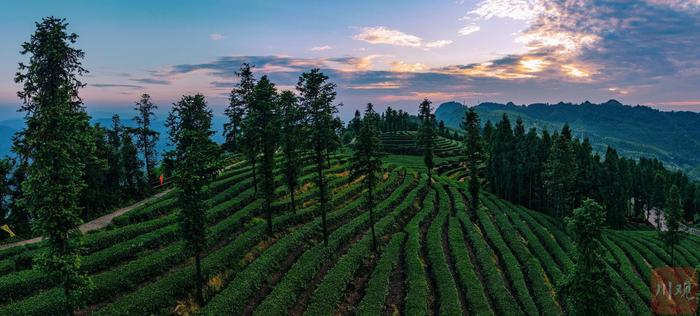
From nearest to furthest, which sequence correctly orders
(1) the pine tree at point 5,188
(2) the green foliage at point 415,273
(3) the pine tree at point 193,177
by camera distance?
1. (3) the pine tree at point 193,177
2. (2) the green foliage at point 415,273
3. (1) the pine tree at point 5,188

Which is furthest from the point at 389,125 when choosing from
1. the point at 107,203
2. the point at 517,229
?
the point at 107,203

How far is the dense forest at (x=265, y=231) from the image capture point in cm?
2283

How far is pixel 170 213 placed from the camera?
42.4m

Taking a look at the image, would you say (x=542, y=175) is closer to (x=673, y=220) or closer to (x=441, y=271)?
(x=673, y=220)

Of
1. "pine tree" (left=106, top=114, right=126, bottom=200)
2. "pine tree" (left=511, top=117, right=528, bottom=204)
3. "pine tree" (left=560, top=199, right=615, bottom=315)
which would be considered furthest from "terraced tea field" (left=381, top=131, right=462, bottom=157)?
"pine tree" (left=560, top=199, right=615, bottom=315)

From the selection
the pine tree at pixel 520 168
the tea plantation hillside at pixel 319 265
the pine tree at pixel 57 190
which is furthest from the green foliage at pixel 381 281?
the pine tree at pixel 520 168

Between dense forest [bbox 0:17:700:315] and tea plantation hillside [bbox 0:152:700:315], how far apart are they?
7.2 inches

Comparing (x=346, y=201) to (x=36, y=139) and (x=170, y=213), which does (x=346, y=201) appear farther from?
(x=36, y=139)

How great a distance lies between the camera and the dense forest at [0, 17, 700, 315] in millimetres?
22828

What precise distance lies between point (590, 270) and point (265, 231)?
28.7 meters

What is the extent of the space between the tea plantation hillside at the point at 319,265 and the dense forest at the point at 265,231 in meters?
0.18

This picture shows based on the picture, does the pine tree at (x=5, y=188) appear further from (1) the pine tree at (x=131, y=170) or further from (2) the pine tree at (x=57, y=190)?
(2) the pine tree at (x=57, y=190)

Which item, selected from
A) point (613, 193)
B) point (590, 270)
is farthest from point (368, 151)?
point (613, 193)

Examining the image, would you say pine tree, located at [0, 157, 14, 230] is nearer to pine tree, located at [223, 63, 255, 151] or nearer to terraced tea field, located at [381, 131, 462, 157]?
pine tree, located at [223, 63, 255, 151]
